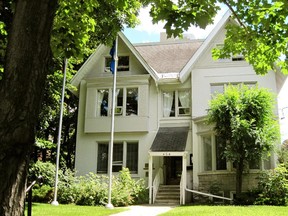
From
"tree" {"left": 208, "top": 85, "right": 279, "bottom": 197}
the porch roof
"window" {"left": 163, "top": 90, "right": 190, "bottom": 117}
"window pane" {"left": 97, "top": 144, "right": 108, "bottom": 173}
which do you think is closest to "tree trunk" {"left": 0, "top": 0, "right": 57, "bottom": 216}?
"tree" {"left": 208, "top": 85, "right": 279, "bottom": 197}

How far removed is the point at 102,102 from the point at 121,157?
3632 mm

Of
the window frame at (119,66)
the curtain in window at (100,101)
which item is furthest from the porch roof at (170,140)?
the window frame at (119,66)

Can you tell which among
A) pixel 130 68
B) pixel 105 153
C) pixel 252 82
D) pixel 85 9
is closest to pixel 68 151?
pixel 105 153

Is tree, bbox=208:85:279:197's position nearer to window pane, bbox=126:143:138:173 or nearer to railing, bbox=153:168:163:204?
railing, bbox=153:168:163:204

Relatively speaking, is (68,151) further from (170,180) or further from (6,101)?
(6,101)

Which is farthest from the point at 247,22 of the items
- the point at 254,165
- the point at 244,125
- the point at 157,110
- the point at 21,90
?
the point at 157,110

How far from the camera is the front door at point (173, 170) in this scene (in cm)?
2114

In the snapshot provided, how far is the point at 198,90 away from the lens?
2044 centimetres

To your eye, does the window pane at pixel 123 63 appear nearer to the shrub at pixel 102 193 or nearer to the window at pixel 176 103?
the window at pixel 176 103

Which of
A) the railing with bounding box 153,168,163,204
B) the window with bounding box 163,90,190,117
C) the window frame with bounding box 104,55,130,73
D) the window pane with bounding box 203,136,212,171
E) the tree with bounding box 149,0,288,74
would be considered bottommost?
the railing with bounding box 153,168,163,204

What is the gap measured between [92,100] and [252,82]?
31.2 ft

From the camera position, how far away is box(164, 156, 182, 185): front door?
21141 mm

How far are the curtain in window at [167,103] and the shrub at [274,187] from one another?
22.4 feet

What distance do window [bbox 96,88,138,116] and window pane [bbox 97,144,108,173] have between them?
2.02 metres
